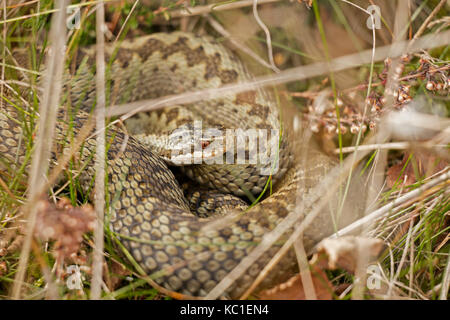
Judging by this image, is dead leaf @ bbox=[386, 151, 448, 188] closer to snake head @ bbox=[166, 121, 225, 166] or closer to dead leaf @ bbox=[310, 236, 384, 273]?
dead leaf @ bbox=[310, 236, 384, 273]

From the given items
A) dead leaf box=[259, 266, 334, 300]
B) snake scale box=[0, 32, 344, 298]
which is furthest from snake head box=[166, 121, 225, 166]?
dead leaf box=[259, 266, 334, 300]

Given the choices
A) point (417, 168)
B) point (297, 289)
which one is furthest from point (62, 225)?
point (417, 168)

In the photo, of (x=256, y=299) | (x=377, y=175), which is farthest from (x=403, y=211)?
(x=256, y=299)

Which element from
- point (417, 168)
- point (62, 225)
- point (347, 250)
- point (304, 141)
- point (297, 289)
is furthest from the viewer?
point (304, 141)

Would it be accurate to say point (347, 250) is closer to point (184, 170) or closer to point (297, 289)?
point (297, 289)

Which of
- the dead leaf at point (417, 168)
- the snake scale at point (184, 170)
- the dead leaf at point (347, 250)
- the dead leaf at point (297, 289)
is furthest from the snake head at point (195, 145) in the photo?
the dead leaf at point (417, 168)
